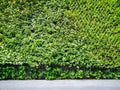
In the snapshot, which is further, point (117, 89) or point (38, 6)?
point (38, 6)

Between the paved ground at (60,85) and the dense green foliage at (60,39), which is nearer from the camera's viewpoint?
the paved ground at (60,85)

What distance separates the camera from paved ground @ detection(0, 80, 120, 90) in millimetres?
4551

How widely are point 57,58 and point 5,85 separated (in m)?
1.36

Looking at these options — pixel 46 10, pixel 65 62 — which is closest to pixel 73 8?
pixel 46 10

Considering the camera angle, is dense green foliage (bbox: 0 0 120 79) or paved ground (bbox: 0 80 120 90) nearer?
paved ground (bbox: 0 80 120 90)

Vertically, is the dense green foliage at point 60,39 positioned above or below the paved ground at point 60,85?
above

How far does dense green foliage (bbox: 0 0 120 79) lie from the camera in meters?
5.02

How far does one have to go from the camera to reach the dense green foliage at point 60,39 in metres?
5.02

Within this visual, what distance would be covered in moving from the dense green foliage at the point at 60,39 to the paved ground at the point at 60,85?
0.64ft

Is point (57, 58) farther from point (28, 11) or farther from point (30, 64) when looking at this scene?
point (28, 11)

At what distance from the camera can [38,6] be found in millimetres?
5836

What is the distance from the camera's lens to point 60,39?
5.27m

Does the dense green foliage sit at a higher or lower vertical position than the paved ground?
higher

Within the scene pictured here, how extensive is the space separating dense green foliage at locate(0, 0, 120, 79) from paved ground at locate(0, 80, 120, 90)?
197 mm
